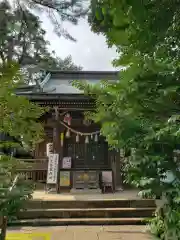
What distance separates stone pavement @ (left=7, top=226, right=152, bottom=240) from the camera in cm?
470

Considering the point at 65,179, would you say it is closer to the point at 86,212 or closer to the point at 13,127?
the point at 86,212

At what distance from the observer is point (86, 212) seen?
6203mm

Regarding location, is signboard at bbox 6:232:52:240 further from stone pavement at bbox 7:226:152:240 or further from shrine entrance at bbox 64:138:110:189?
shrine entrance at bbox 64:138:110:189

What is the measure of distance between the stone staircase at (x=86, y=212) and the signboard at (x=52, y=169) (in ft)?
5.76

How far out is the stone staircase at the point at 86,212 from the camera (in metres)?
5.77

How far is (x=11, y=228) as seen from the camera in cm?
538

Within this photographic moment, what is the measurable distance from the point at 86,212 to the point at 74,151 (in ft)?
11.9

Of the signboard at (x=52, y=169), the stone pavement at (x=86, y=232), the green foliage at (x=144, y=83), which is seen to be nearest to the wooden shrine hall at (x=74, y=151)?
the signboard at (x=52, y=169)

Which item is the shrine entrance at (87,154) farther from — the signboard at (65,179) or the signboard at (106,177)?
the signboard at (65,179)

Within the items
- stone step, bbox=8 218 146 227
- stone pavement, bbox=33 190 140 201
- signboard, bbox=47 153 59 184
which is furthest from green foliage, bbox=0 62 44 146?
signboard, bbox=47 153 59 184

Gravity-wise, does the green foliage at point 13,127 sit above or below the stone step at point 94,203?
above

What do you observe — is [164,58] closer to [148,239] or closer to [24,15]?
[148,239]

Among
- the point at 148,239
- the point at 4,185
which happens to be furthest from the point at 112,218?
the point at 4,185

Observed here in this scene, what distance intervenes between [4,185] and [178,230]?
171 centimetres
